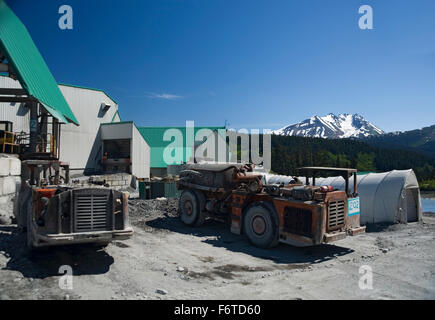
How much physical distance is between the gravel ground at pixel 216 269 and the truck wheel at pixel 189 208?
153 centimetres

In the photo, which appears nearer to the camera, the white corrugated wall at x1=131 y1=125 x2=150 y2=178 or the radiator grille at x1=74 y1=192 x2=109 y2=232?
the radiator grille at x1=74 y1=192 x2=109 y2=232

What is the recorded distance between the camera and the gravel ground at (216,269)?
5281 millimetres

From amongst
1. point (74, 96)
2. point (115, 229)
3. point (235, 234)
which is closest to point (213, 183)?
point (235, 234)

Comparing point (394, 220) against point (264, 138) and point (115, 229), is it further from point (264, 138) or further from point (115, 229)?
point (264, 138)

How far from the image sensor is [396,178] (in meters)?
12.2

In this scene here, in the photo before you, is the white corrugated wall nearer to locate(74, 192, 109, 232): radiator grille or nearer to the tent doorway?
the tent doorway

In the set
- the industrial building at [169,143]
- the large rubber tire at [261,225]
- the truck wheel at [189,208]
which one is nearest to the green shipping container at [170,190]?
the truck wheel at [189,208]

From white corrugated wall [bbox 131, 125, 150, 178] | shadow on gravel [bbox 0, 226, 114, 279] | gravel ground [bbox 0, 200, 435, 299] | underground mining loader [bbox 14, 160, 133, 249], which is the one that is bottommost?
gravel ground [bbox 0, 200, 435, 299]

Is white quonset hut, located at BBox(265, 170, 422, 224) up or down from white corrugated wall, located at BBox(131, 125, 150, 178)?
down

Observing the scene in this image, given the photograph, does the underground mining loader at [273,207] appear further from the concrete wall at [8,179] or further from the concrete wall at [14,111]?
the concrete wall at [14,111]

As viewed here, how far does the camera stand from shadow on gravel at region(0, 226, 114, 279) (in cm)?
600

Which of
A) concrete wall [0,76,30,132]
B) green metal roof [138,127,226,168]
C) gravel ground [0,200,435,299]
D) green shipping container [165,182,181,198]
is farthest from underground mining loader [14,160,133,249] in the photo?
green metal roof [138,127,226,168]

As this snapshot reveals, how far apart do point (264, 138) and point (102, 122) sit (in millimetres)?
51306

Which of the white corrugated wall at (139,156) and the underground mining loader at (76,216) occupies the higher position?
the white corrugated wall at (139,156)
